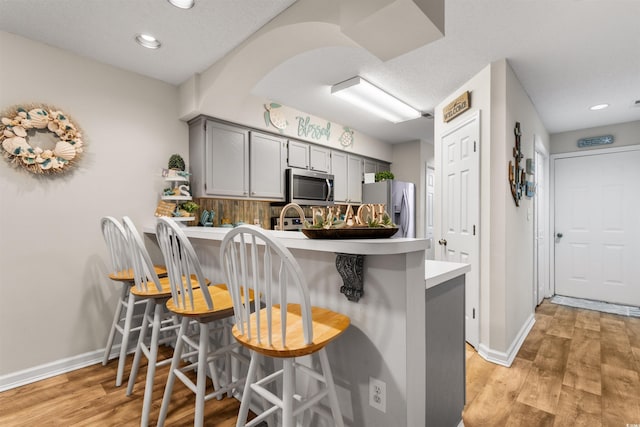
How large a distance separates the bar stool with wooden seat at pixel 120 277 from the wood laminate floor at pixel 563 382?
86.8 inches

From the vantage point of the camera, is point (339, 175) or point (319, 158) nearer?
point (319, 158)

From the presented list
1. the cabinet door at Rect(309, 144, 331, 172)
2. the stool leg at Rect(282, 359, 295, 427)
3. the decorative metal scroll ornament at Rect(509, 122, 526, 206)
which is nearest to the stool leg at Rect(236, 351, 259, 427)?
the stool leg at Rect(282, 359, 295, 427)

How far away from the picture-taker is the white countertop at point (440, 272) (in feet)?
4.12

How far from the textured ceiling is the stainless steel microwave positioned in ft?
2.86

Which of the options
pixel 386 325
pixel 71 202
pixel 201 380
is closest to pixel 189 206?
pixel 71 202

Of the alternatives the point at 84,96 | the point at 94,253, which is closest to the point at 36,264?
the point at 94,253

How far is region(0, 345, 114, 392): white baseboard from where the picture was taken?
2.06 m

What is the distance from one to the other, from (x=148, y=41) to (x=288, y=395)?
2.45 meters

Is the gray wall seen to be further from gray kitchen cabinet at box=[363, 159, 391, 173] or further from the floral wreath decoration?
gray kitchen cabinet at box=[363, 159, 391, 173]

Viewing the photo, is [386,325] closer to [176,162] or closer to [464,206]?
[464,206]

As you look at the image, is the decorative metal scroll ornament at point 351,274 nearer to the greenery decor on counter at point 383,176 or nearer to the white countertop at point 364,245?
the white countertop at point 364,245

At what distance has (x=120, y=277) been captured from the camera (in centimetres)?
218

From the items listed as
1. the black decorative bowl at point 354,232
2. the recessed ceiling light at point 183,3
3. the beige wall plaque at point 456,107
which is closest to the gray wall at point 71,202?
the recessed ceiling light at point 183,3

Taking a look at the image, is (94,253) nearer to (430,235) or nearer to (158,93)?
(158,93)
